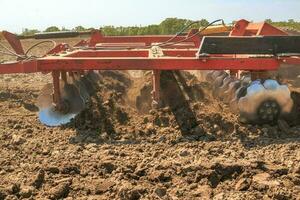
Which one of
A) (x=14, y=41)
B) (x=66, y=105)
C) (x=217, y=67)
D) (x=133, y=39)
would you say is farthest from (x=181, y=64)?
(x=133, y=39)

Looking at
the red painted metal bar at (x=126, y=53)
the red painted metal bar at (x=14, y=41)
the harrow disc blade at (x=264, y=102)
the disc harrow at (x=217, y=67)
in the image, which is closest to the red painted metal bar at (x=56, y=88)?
the disc harrow at (x=217, y=67)

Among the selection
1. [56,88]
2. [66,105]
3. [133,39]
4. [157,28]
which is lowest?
[157,28]

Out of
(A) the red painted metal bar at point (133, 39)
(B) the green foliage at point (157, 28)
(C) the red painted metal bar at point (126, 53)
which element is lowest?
(B) the green foliage at point (157, 28)

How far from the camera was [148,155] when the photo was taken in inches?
168

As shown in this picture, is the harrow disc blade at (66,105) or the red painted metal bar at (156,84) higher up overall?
the red painted metal bar at (156,84)

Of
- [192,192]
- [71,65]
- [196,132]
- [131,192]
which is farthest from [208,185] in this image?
[71,65]

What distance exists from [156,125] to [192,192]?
1.74 metres

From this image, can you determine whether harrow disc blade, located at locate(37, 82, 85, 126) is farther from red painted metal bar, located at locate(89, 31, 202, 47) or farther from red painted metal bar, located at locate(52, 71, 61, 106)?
red painted metal bar, located at locate(89, 31, 202, 47)

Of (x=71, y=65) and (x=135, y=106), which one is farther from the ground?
(x=71, y=65)

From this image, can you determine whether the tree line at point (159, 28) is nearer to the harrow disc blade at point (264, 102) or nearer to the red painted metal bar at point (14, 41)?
the red painted metal bar at point (14, 41)

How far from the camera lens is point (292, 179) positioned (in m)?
3.52

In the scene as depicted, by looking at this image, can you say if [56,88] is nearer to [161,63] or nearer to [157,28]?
[161,63]

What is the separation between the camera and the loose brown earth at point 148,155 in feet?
11.3

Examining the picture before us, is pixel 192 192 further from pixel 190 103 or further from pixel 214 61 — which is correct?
pixel 190 103
